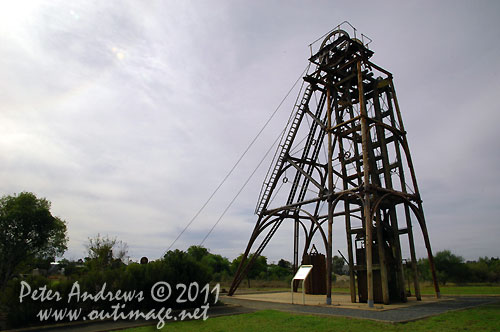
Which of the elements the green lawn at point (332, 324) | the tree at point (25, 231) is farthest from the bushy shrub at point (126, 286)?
the tree at point (25, 231)

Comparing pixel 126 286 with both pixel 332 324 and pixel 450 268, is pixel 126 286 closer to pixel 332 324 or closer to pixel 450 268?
pixel 332 324

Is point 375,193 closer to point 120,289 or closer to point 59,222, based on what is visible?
point 120,289

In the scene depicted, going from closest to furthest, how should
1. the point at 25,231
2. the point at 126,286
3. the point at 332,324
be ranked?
the point at 332,324, the point at 126,286, the point at 25,231

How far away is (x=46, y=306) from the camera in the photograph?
10.3 meters

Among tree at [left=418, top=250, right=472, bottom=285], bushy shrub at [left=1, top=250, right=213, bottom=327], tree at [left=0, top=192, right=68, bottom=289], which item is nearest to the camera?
bushy shrub at [left=1, top=250, right=213, bottom=327]

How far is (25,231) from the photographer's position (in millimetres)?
35938

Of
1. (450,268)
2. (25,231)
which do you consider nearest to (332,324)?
(450,268)

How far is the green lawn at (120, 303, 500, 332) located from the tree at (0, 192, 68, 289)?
32.9 m

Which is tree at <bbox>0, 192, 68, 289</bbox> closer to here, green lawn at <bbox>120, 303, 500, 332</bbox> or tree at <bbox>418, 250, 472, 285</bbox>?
green lawn at <bbox>120, 303, 500, 332</bbox>

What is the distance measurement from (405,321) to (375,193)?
7.41 meters

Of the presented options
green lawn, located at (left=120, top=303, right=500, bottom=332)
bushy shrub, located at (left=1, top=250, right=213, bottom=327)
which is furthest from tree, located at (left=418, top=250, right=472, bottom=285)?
bushy shrub, located at (left=1, top=250, right=213, bottom=327)

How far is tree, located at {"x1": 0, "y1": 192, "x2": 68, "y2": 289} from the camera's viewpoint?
3391 centimetres

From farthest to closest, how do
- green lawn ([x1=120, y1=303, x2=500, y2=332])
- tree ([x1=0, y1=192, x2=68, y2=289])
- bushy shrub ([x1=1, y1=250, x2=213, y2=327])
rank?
tree ([x1=0, y1=192, x2=68, y2=289]), bushy shrub ([x1=1, y1=250, x2=213, y2=327]), green lawn ([x1=120, y1=303, x2=500, y2=332])

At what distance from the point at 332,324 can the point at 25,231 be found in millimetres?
39562
